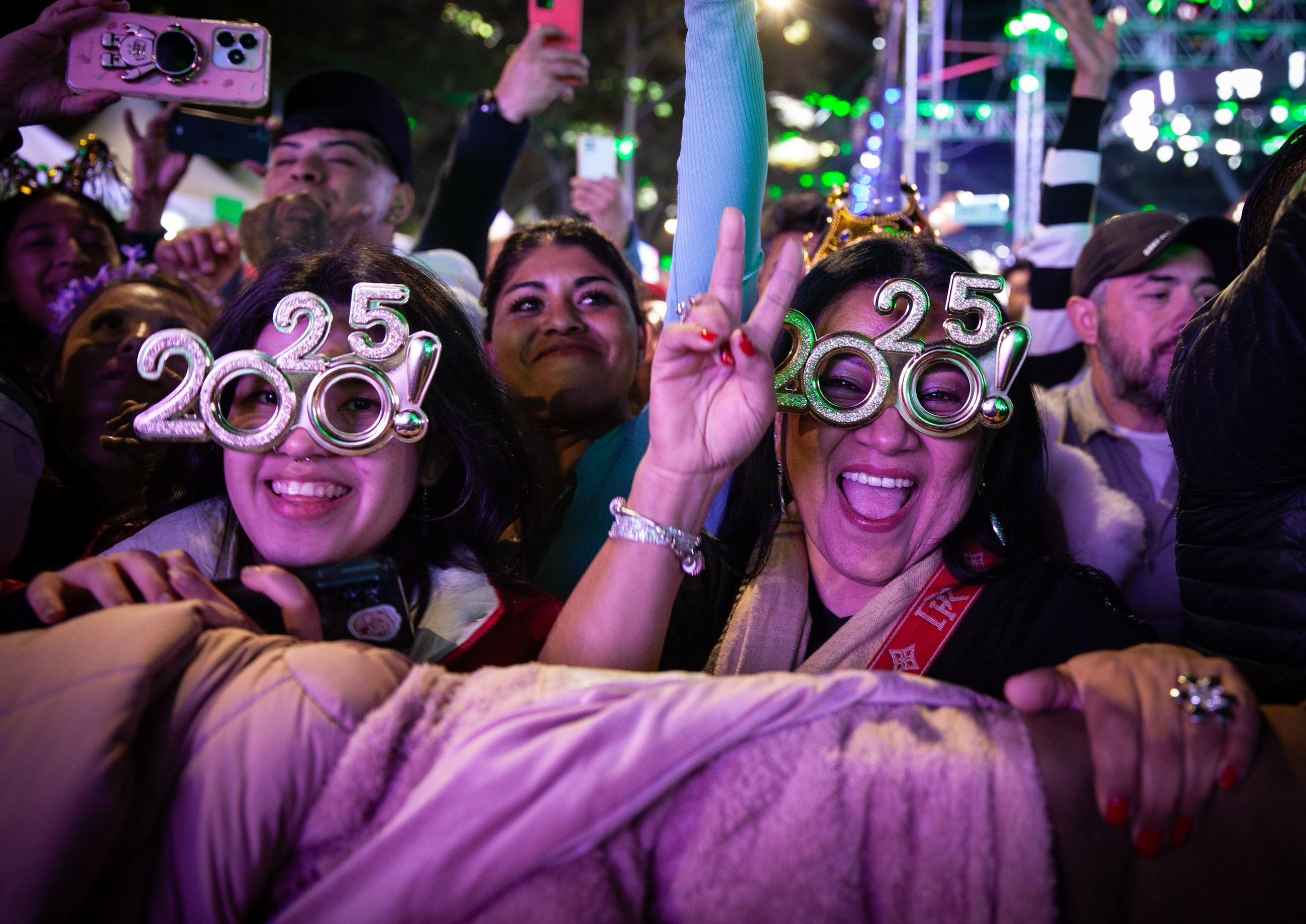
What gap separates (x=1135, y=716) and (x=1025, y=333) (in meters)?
0.86

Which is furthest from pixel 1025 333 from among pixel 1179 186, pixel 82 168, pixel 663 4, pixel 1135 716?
pixel 1179 186

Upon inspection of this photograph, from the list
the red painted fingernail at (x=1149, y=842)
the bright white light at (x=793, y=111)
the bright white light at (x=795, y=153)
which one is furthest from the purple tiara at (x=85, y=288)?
the bright white light at (x=793, y=111)

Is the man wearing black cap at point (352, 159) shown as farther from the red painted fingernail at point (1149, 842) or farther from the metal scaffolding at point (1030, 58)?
the metal scaffolding at point (1030, 58)

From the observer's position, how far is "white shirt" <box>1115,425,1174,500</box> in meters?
2.80

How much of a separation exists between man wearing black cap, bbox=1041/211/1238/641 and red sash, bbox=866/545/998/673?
4.39 ft

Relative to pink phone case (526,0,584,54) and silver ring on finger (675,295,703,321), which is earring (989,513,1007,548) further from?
pink phone case (526,0,584,54)

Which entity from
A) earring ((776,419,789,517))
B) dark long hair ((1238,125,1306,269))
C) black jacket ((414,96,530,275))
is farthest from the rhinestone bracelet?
black jacket ((414,96,530,275))

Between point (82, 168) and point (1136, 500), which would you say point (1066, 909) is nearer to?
point (1136, 500)

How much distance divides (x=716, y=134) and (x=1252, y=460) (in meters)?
1.13

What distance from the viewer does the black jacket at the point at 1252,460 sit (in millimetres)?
1194

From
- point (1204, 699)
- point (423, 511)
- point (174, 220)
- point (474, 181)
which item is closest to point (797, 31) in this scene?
point (174, 220)

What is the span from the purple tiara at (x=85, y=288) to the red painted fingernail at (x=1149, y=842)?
9.54 ft

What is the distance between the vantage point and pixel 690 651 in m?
1.74

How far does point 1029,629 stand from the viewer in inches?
62.4
